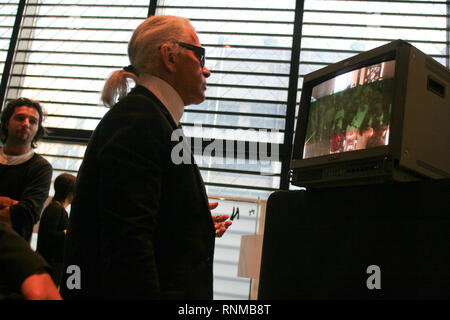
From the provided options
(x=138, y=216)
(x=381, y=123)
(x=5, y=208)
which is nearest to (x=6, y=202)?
(x=5, y=208)

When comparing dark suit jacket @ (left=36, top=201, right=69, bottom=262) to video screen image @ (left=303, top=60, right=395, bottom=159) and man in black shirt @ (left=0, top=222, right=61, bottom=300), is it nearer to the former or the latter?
video screen image @ (left=303, top=60, right=395, bottom=159)

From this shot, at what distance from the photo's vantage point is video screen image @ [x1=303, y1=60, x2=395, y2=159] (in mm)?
1562

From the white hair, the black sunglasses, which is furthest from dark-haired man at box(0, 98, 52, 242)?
the black sunglasses

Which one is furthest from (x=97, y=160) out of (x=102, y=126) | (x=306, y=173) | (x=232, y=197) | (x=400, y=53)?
(x=232, y=197)

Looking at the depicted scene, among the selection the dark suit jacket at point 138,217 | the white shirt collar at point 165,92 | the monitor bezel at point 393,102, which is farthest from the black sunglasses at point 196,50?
the monitor bezel at point 393,102

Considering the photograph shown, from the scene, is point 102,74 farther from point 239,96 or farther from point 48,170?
point 48,170

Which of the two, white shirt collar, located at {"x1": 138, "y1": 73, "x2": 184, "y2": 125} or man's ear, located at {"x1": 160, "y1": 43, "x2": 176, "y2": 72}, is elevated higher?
man's ear, located at {"x1": 160, "y1": 43, "x2": 176, "y2": 72}

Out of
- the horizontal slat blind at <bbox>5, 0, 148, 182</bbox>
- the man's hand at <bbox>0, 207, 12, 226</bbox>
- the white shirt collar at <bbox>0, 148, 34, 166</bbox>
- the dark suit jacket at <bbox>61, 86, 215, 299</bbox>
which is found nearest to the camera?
the dark suit jacket at <bbox>61, 86, 215, 299</bbox>

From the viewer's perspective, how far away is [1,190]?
8.03 feet

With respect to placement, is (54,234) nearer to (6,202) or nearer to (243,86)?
(6,202)

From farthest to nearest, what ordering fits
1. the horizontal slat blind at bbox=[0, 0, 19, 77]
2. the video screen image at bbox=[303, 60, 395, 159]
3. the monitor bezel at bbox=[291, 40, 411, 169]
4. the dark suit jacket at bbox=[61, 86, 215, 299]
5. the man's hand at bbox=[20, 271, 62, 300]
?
the horizontal slat blind at bbox=[0, 0, 19, 77]
the video screen image at bbox=[303, 60, 395, 159]
the monitor bezel at bbox=[291, 40, 411, 169]
the dark suit jacket at bbox=[61, 86, 215, 299]
the man's hand at bbox=[20, 271, 62, 300]

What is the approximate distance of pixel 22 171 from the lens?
247 centimetres

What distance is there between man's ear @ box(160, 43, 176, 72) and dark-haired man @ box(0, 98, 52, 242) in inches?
46.8

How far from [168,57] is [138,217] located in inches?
24.4
